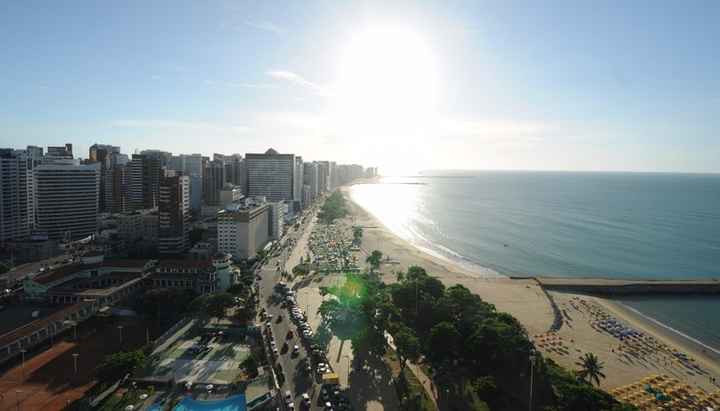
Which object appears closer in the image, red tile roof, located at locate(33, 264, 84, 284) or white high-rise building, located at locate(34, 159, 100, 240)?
red tile roof, located at locate(33, 264, 84, 284)

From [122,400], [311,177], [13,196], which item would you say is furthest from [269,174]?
[122,400]

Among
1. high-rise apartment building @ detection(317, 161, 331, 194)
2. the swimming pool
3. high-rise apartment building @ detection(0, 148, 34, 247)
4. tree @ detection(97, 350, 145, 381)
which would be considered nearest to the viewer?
the swimming pool

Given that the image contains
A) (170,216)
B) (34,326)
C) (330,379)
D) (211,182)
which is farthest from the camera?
(211,182)

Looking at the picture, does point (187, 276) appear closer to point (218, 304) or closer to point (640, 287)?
point (218, 304)

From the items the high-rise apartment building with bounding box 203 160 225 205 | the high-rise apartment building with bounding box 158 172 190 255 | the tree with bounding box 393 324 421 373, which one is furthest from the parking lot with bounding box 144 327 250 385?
the high-rise apartment building with bounding box 203 160 225 205

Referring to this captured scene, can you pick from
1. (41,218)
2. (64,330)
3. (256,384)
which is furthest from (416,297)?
(41,218)

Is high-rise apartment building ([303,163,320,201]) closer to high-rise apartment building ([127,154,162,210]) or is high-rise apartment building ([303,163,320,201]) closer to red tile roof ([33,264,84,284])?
high-rise apartment building ([127,154,162,210])

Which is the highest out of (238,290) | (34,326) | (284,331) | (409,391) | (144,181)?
(144,181)

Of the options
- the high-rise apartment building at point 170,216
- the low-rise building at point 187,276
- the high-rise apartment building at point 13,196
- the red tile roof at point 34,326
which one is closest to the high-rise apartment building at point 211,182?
the high-rise apartment building at point 13,196
